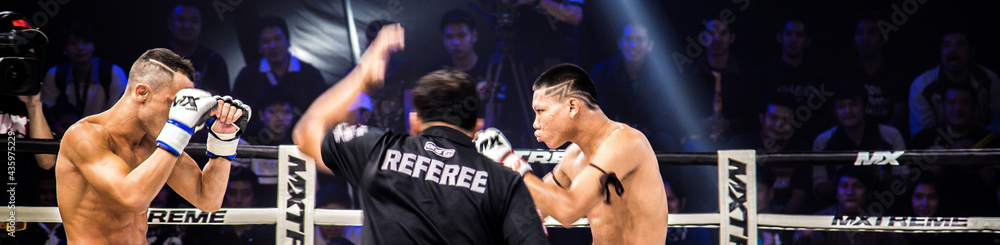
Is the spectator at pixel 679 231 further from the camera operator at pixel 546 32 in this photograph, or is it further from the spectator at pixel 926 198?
the spectator at pixel 926 198

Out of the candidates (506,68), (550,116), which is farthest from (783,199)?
(550,116)

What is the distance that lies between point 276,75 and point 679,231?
138 inches

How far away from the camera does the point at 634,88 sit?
5.63 m

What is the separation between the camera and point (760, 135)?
550 cm

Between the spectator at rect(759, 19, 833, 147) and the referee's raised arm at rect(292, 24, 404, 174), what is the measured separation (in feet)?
14.2

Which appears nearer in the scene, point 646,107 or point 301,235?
point 301,235

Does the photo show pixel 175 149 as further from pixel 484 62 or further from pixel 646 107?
pixel 646 107

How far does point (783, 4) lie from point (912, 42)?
1046 mm

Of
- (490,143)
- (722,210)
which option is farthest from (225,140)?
(722,210)

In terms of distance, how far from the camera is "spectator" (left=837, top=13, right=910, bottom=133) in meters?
5.41

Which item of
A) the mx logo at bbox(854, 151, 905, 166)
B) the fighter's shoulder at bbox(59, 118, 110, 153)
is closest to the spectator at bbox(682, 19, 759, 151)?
the mx logo at bbox(854, 151, 905, 166)

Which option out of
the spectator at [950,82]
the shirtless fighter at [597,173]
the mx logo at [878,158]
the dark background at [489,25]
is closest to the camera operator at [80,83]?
the dark background at [489,25]

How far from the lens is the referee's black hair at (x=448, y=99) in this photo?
6.03 feet

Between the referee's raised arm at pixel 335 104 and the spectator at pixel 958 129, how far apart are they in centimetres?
495
